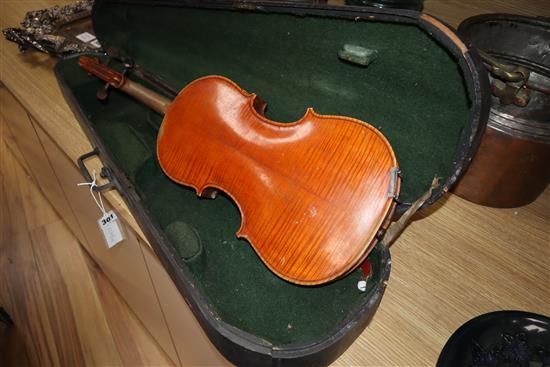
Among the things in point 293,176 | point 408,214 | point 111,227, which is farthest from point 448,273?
point 111,227

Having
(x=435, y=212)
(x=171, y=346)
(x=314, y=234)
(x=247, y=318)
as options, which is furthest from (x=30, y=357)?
(x=435, y=212)

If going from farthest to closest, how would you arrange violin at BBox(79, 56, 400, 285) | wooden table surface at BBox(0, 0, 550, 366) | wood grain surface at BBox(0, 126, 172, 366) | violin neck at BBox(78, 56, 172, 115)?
wood grain surface at BBox(0, 126, 172, 366), violin neck at BBox(78, 56, 172, 115), wooden table surface at BBox(0, 0, 550, 366), violin at BBox(79, 56, 400, 285)

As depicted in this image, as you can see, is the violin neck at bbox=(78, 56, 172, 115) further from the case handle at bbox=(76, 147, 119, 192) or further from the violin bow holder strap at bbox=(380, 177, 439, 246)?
the violin bow holder strap at bbox=(380, 177, 439, 246)

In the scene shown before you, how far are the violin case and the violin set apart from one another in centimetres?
11

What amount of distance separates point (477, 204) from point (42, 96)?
5.10 feet

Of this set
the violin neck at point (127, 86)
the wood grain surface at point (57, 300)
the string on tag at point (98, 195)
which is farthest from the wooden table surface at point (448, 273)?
the wood grain surface at point (57, 300)

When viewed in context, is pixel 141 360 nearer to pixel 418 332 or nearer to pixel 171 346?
pixel 171 346

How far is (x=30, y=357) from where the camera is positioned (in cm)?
159

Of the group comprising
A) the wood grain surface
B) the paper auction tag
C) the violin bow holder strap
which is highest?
the violin bow holder strap

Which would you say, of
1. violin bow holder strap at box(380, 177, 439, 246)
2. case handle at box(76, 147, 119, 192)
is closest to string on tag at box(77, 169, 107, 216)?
case handle at box(76, 147, 119, 192)

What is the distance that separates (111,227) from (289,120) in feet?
1.99

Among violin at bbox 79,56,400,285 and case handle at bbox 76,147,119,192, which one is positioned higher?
violin at bbox 79,56,400,285

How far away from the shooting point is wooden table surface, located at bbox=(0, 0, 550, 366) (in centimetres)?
83

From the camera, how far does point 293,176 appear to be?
2.52ft
